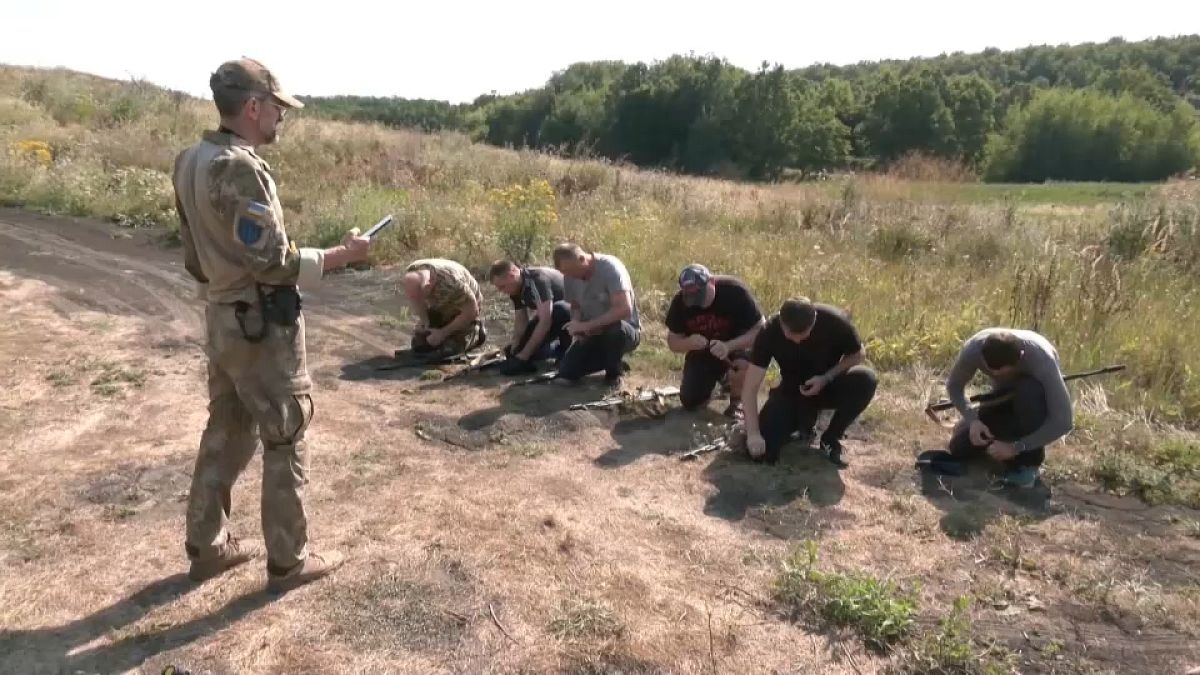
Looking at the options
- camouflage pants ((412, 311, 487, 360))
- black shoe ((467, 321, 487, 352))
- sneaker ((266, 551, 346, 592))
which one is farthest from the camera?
black shoe ((467, 321, 487, 352))

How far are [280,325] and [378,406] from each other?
2649 millimetres

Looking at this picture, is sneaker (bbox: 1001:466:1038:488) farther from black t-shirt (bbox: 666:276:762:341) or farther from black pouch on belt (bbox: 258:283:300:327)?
black pouch on belt (bbox: 258:283:300:327)

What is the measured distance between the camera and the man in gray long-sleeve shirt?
4117mm

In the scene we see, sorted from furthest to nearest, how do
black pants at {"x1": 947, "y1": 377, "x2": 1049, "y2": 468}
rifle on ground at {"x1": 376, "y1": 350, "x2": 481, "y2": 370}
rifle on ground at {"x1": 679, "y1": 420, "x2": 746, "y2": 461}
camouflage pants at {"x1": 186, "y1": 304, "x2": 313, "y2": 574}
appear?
rifle on ground at {"x1": 376, "y1": 350, "x2": 481, "y2": 370} → rifle on ground at {"x1": 679, "y1": 420, "x2": 746, "y2": 461} → black pants at {"x1": 947, "y1": 377, "x2": 1049, "y2": 468} → camouflage pants at {"x1": 186, "y1": 304, "x2": 313, "y2": 574}

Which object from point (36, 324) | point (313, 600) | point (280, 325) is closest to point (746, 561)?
point (313, 600)

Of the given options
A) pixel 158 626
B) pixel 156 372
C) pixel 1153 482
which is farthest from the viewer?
pixel 156 372

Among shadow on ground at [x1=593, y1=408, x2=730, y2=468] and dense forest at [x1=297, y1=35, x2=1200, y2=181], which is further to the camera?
dense forest at [x1=297, y1=35, x2=1200, y2=181]

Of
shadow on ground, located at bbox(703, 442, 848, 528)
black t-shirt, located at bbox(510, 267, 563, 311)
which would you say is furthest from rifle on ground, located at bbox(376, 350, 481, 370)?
shadow on ground, located at bbox(703, 442, 848, 528)

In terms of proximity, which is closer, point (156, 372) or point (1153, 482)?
point (1153, 482)

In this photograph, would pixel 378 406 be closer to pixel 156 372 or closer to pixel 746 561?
pixel 156 372

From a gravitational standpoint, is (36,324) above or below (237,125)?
below

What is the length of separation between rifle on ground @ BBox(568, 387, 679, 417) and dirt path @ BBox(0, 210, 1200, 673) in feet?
0.45

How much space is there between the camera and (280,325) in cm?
279

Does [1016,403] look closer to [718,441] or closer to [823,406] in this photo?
[823,406]
